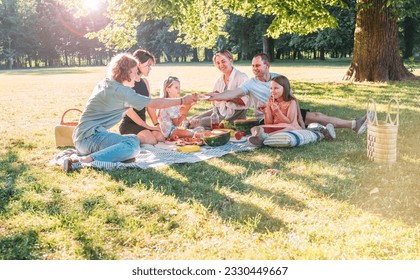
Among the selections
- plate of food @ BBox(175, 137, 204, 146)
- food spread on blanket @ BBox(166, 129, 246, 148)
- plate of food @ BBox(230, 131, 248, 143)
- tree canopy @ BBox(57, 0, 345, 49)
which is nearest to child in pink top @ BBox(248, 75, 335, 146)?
plate of food @ BBox(230, 131, 248, 143)

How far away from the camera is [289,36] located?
4912 cm

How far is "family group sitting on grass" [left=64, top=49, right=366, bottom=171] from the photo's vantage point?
5227 millimetres

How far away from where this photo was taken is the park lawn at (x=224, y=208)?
3092 mm

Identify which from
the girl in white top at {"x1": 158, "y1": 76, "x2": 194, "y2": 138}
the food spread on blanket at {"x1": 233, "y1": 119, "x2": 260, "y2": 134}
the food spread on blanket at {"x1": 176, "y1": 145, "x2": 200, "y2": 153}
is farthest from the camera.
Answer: the food spread on blanket at {"x1": 233, "y1": 119, "x2": 260, "y2": 134}

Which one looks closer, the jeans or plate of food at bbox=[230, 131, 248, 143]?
the jeans

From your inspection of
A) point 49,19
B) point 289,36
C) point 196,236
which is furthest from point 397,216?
point 49,19

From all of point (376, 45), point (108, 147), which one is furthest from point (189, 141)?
point (376, 45)

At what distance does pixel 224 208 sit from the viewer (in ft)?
12.5

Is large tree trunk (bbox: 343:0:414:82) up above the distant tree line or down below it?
below

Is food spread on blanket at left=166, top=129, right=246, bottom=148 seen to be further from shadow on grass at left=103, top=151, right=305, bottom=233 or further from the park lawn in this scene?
shadow on grass at left=103, top=151, right=305, bottom=233

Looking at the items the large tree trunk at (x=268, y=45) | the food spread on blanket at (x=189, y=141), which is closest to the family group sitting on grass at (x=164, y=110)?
the food spread on blanket at (x=189, y=141)

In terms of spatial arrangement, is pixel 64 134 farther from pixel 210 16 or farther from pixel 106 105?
pixel 210 16

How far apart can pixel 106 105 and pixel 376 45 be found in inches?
503

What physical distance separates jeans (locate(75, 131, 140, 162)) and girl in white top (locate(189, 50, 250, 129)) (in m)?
2.44
